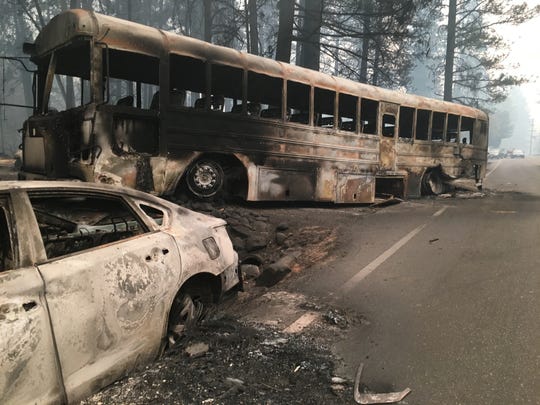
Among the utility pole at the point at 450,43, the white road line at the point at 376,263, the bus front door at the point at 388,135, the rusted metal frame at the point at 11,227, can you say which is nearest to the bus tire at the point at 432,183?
the bus front door at the point at 388,135

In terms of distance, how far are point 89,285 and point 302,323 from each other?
216cm

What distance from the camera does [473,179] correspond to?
1603 centimetres

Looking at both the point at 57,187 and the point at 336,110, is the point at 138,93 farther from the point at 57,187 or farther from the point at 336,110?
the point at 57,187

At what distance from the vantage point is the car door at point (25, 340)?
7.55 ft

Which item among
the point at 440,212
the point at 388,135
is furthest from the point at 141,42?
the point at 440,212

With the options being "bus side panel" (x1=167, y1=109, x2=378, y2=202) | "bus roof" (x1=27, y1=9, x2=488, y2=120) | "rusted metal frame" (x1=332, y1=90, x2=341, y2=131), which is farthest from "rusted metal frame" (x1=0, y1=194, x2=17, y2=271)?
"rusted metal frame" (x1=332, y1=90, x2=341, y2=131)

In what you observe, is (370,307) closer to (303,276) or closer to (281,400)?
(303,276)

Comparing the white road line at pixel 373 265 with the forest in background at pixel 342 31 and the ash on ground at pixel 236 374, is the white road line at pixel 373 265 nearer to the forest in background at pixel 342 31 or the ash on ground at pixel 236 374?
the ash on ground at pixel 236 374

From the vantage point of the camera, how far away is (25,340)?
7.83 feet

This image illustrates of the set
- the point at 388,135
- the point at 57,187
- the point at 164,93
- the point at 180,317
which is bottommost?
the point at 180,317

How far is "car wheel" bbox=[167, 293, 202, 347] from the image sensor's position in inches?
140

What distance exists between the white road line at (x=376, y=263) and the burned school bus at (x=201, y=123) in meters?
2.70

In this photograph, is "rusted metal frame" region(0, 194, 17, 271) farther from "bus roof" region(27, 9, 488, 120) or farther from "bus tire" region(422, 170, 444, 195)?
"bus tire" region(422, 170, 444, 195)

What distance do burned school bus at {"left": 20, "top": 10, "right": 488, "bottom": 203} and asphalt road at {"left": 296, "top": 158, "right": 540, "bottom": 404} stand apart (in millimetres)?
2229
